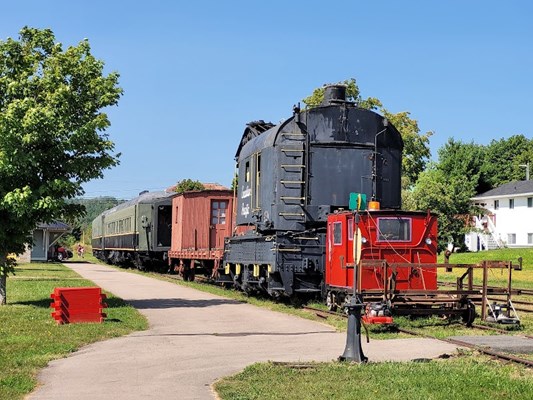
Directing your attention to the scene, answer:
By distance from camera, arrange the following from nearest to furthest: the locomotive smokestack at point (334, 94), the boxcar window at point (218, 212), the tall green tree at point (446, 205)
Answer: the locomotive smokestack at point (334, 94) < the boxcar window at point (218, 212) < the tall green tree at point (446, 205)

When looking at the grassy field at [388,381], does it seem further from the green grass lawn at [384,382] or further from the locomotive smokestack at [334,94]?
the locomotive smokestack at [334,94]

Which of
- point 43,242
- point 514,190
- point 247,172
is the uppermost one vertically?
point 514,190

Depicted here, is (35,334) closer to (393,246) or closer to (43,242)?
(393,246)

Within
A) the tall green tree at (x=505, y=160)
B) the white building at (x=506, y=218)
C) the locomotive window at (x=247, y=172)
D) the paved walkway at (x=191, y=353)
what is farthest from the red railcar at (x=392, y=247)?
the tall green tree at (x=505, y=160)

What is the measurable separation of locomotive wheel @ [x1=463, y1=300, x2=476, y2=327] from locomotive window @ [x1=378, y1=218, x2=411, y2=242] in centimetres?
189

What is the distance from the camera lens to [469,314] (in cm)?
1541

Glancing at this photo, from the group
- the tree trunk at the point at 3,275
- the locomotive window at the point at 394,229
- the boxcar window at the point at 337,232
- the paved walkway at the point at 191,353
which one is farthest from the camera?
the tree trunk at the point at 3,275

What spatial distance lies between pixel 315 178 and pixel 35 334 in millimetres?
8085

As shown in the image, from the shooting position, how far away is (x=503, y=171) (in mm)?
86875

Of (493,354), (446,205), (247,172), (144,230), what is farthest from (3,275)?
(446,205)

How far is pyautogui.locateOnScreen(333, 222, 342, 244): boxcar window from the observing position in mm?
17031

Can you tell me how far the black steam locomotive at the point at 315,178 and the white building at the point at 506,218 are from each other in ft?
162

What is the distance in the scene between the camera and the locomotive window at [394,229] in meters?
16.4

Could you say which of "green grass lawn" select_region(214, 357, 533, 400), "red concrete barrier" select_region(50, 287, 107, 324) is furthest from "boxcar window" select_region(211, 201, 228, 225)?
"green grass lawn" select_region(214, 357, 533, 400)
